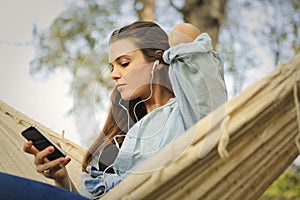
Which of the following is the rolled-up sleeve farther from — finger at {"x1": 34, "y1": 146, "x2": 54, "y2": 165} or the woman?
finger at {"x1": 34, "y1": 146, "x2": 54, "y2": 165}

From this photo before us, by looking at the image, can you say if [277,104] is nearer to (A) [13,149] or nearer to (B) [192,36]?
(B) [192,36]

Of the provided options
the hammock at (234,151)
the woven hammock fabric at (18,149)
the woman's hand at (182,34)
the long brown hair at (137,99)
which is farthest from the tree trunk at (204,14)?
the hammock at (234,151)

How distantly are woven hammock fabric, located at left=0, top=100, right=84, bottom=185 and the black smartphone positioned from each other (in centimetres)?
30

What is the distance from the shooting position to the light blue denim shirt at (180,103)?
3.24 ft

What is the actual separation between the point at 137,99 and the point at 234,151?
0.40 m

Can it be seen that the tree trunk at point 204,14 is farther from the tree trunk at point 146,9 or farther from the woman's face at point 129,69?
the woman's face at point 129,69

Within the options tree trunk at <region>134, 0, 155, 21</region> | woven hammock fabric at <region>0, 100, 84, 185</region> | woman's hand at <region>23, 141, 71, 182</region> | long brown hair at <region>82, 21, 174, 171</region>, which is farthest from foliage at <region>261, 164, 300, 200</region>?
woman's hand at <region>23, 141, 71, 182</region>

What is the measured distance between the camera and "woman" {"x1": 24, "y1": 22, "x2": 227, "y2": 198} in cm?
99

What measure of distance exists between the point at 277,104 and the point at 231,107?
10 centimetres

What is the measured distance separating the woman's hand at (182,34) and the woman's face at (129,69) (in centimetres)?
9

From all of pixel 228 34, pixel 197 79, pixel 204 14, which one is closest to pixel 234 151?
pixel 197 79

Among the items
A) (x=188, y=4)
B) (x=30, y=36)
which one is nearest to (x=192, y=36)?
(x=188, y=4)

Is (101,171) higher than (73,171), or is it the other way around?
(101,171)

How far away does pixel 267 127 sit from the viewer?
88 cm
